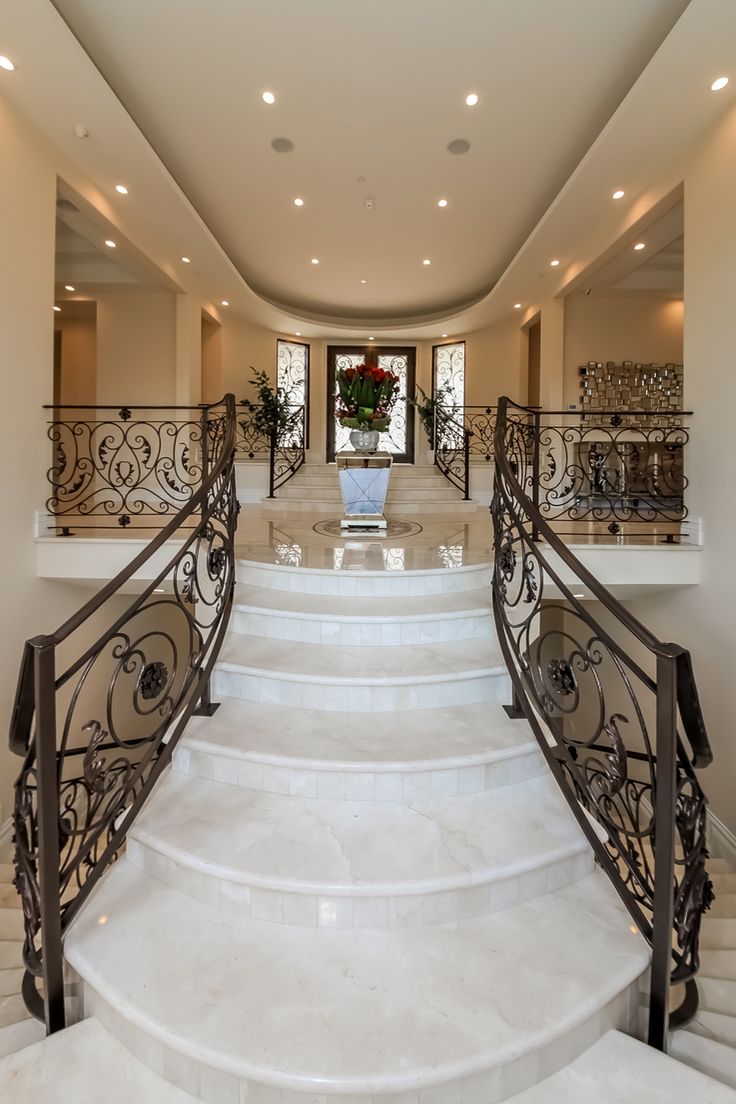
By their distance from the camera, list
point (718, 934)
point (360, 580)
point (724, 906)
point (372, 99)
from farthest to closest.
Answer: point (372, 99) → point (360, 580) → point (724, 906) → point (718, 934)

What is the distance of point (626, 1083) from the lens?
A: 4.52 feet

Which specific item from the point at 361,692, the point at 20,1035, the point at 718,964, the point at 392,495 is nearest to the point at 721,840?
the point at 718,964

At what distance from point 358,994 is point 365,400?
534 centimetres

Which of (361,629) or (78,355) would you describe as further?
(78,355)

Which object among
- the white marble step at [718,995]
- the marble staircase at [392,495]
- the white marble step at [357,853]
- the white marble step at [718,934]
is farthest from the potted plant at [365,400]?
the white marble step at [718,995]

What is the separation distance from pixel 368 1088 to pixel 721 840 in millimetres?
3596

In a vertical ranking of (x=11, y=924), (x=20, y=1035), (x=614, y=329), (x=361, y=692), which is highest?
(x=614, y=329)

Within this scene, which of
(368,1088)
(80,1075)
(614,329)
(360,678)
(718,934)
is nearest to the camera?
(368,1088)

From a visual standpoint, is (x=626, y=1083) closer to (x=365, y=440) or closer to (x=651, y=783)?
(x=651, y=783)

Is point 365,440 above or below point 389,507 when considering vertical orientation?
above

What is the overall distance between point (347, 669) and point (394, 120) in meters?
4.75

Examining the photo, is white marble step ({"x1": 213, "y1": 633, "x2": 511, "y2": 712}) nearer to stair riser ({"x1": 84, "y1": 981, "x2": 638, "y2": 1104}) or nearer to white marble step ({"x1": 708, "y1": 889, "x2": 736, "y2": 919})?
stair riser ({"x1": 84, "y1": 981, "x2": 638, "y2": 1104})

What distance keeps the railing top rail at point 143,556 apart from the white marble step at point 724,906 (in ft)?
10.2

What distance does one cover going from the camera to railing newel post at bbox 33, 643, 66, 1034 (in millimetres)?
1555
